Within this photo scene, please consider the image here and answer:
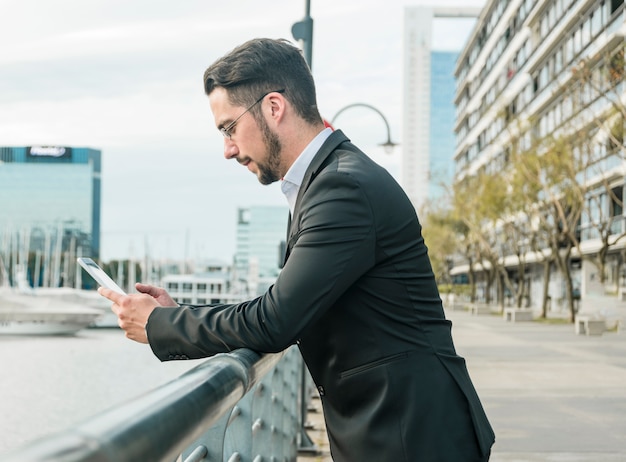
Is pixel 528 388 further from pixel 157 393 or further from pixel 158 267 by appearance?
pixel 158 267

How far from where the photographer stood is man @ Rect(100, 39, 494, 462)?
6.48 feet

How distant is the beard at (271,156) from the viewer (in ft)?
7.41

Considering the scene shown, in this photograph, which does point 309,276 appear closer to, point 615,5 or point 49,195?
point 615,5

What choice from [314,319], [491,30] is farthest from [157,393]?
[491,30]

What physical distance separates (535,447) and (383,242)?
19.1ft

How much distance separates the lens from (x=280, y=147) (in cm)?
227

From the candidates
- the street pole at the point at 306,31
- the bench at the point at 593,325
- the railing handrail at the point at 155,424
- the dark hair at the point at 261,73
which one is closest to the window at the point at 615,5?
the bench at the point at 593,325

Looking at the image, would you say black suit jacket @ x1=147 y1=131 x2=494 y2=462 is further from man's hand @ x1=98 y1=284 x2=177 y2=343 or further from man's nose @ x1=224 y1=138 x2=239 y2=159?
man's nose @ x1=224 y1=138 x2=239 y2=159

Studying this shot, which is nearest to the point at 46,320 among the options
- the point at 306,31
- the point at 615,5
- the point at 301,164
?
the point at 615,5

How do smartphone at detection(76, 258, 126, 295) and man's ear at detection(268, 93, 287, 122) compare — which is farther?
smartphone at detection(76, 258, 126, 295)

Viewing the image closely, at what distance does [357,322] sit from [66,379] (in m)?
42.7

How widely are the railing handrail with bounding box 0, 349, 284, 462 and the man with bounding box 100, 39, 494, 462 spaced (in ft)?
0.52

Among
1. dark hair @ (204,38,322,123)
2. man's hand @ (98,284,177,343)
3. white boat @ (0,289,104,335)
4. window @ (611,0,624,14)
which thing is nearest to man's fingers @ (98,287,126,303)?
man's hand @ (98,284,177,343)

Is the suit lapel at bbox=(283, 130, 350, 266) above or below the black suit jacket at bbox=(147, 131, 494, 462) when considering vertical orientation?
above
